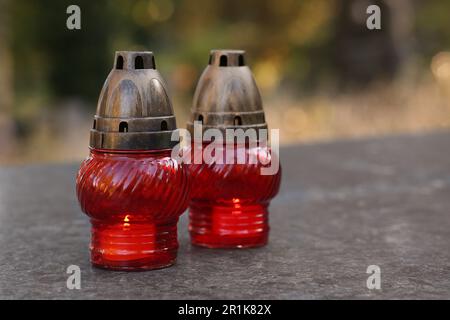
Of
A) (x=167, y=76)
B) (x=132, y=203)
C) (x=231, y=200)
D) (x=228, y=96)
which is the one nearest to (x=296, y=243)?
(x=231, y=200)

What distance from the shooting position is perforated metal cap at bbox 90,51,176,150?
1.62 metres

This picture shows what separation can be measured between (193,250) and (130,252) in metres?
0.24

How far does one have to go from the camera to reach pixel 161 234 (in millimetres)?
1698

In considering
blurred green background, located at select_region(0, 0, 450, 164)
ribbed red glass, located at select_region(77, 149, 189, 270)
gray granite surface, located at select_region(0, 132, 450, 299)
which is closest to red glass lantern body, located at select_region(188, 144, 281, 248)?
gray granite surface, located at select_region(0, 132, 450, 299)

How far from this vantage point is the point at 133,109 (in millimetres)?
1615

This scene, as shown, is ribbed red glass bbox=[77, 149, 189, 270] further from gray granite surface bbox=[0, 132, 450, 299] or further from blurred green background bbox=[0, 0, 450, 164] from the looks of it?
blurred green background bbox=[0, 0, 450, 164]

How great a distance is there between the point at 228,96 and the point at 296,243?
42 cm

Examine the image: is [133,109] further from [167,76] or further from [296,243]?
[167,76]

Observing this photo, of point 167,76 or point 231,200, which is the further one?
point 167,76

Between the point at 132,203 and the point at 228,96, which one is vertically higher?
the point at 228,96

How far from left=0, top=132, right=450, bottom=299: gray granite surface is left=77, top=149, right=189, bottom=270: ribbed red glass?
40 mm

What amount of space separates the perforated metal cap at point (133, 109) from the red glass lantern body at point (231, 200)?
0.22 meters
